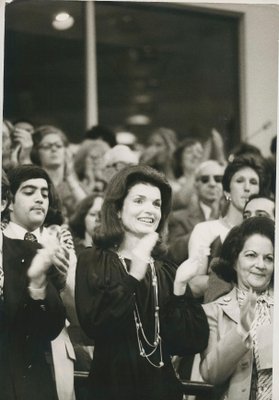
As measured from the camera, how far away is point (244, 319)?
2355mm

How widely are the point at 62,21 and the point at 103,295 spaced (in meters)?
0.99

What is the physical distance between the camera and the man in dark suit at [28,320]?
231 cm

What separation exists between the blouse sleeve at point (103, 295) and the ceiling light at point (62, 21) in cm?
→ 83

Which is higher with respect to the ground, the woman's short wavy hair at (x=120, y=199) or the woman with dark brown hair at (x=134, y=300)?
the woman's short wavy hair at (x=120, y=199)

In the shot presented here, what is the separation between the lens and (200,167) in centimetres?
242

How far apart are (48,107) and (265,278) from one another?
983 millimetres

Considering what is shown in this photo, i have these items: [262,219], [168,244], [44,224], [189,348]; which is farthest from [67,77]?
[189,348]

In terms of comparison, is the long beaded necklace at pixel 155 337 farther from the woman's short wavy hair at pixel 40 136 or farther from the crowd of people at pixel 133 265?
the woman's short wavy hair at pixel 40 136

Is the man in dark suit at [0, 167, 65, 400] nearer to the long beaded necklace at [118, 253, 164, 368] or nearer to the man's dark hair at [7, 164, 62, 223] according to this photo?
the man's dark hair at [7, 164, 62, 223]

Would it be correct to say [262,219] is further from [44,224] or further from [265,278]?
[44,224]

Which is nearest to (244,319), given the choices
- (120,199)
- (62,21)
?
(120,199)

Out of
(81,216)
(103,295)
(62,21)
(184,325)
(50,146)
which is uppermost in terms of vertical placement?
(62,21)

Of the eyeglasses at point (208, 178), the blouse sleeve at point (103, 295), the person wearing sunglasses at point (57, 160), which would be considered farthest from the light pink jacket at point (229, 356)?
the person wearing sunglasses at point (57, 160)

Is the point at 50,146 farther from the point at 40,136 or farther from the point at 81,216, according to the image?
the point at 81,216
